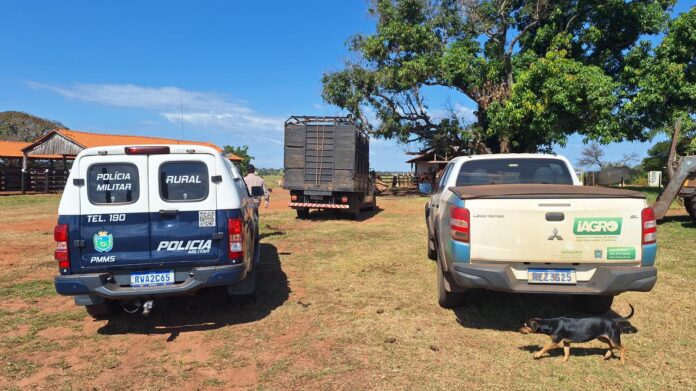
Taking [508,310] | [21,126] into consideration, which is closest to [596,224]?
[508,310]

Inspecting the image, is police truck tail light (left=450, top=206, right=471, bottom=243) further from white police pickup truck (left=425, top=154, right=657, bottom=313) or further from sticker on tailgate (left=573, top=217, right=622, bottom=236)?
sticker on tailgate (left=573, top=217, right=622, bottom=236)

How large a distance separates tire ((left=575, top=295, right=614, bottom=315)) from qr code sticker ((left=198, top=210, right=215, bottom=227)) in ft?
13.6

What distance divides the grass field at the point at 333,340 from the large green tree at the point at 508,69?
12.5 m

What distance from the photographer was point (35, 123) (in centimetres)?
5634

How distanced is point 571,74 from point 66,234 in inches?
744

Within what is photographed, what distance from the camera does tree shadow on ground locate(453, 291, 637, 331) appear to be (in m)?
4.78

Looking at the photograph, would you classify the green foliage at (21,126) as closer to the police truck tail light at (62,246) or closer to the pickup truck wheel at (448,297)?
the police truck tail light at (62,246)

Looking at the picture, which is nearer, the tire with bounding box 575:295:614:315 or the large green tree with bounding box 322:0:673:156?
the tire with bounding box 575:295:614:315

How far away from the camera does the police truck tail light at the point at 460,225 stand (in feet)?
13.2

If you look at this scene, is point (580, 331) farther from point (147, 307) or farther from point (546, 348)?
point (147, 307)

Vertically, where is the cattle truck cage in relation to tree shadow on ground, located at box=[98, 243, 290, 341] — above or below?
above

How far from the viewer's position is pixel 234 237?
4.56 metres

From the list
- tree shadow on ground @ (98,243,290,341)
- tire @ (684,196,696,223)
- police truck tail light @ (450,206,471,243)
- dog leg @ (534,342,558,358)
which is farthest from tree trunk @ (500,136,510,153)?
dog leg @ (534,342,558,358)

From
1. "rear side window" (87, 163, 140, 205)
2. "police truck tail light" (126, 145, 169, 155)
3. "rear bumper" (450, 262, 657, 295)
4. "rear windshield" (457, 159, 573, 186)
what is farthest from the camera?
"rear windshield" (457, 159, 573, 186)
